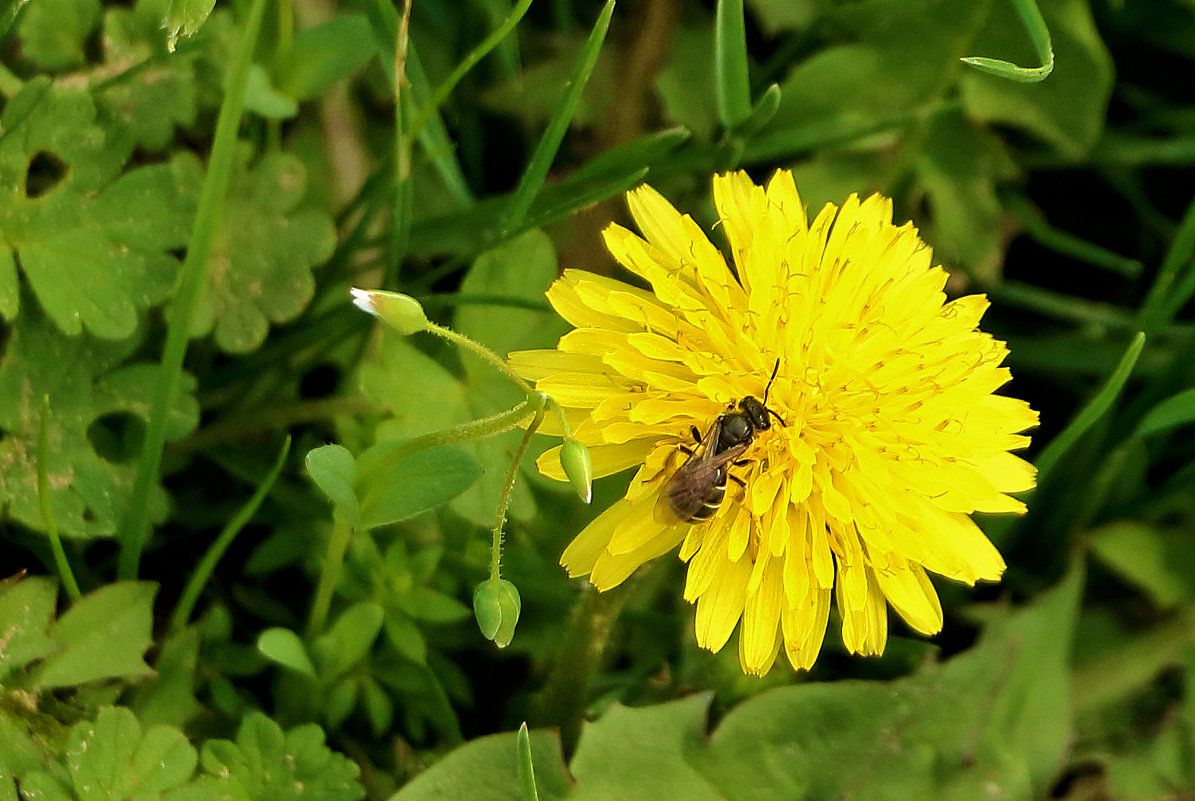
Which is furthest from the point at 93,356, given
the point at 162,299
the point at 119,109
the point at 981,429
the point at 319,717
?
the point at 981,429

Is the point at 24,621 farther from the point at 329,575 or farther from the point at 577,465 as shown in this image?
the point at 577,465

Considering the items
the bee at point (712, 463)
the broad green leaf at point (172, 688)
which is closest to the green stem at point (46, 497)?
the broad green leaf at point (172, 688)

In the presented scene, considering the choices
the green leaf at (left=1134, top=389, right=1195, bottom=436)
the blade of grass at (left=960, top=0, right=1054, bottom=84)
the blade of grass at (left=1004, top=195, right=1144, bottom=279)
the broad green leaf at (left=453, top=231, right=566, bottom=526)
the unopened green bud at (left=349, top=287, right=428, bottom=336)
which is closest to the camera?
the unopened green bud at (left=349, top=287, right=428, bottom=336)

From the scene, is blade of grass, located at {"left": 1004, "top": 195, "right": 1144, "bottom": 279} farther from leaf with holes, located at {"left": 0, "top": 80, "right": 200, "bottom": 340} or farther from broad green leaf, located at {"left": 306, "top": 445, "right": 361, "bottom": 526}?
leaf with holes, located at {"left": 0, "top": 80, "right": 200, "bottom": 340}

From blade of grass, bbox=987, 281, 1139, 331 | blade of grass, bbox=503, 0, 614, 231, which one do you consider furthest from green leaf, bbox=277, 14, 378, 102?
blade of grass, bbox=987, 281, 1139, 331

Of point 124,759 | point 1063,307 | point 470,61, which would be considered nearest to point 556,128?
point 470,61

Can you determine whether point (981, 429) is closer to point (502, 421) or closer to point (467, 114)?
point (502, 421)

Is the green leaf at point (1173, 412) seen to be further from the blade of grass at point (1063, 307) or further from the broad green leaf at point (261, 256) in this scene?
the broad green leaf at point (261, 256)
